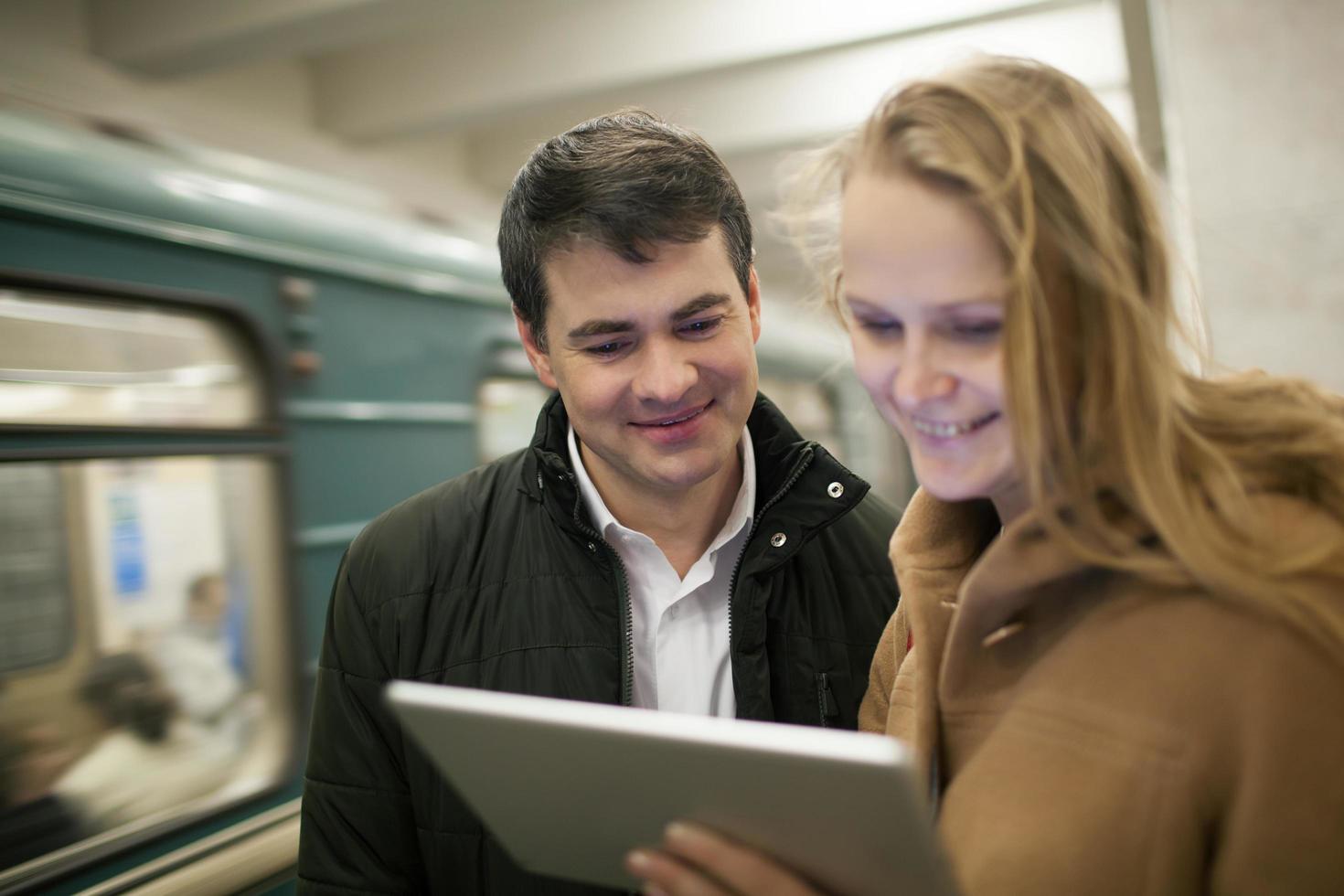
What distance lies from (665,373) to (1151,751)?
1096 millimetres

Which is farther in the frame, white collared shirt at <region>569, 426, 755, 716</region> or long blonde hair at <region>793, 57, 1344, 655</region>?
white collared shirt at <region>569, 426, 755, 716</region>

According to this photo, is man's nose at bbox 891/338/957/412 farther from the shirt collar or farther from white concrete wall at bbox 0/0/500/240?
white concrete wall at bbox 0/0/500/240

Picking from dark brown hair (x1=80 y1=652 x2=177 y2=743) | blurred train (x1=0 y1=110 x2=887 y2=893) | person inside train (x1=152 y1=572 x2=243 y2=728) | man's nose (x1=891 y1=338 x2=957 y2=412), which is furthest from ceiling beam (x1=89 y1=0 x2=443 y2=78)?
man's nose (x1=891 y1=338 x2=957 y2=412)

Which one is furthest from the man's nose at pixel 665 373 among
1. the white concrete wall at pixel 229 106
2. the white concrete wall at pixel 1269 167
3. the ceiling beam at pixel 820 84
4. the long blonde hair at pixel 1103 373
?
the ceiling beam at pixel 820 84

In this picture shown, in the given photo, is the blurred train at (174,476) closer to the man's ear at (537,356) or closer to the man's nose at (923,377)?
the man's ear at (537,356)

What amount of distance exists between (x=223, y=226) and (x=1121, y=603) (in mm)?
2695

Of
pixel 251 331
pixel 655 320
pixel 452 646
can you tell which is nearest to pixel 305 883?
pixel 452 646

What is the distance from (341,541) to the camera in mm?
3301

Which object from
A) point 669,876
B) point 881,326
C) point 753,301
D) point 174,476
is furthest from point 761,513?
point 174,476

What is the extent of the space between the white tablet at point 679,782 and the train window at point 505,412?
2.74m

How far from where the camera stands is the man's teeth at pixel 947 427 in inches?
45.4

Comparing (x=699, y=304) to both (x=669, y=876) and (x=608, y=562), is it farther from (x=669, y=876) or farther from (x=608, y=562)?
(x=669, y=876)

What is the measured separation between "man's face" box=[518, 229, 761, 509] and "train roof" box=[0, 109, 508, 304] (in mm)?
1394

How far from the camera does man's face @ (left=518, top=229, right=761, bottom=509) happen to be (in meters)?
1.88
